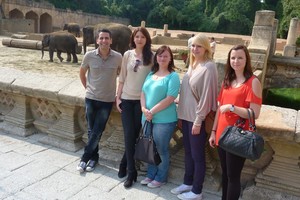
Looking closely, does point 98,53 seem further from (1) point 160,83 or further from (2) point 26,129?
(2) point 26,129

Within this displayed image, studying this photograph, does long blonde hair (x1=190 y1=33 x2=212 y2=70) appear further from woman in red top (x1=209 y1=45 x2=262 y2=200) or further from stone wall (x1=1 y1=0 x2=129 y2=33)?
stone wall (x1=1 y1=0 x2=129 y2=33)

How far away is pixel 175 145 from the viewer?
3.40 metres

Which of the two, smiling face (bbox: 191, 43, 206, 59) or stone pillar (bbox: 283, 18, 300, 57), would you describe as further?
stone pillar (bbox: 283, 18, 300, 57)

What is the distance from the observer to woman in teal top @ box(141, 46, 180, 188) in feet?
9.36

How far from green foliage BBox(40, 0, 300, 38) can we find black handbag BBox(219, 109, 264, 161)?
1616 inches

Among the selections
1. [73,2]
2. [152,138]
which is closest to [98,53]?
[152,138]

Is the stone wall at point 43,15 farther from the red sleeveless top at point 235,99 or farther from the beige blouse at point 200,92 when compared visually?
the red sleeveless top at point 235,99

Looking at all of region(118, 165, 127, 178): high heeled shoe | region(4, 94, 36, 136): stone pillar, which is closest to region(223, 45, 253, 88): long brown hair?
region(118, 165, 127, 178): high heeled shoe

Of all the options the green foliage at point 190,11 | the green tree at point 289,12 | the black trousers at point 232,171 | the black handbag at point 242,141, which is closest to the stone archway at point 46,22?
the green foliage at point 190,11

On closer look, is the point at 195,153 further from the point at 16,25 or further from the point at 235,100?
the point at 16,25

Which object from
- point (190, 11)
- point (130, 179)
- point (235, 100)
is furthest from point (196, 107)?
point (190, 11)

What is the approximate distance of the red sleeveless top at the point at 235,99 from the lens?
2.31m

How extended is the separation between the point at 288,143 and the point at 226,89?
764mm

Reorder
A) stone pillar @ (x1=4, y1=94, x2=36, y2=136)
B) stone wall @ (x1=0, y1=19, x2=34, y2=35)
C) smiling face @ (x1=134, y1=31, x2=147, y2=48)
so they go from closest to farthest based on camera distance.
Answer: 1. smiling face @ (x1=134, y1=31, x2=147, y2=48)
2. stone pillar @ (x1=4, y1=94, x2=36, y2=136)
3. stone wall @ (x1=0, y1=19, x2=34, y2=35)
